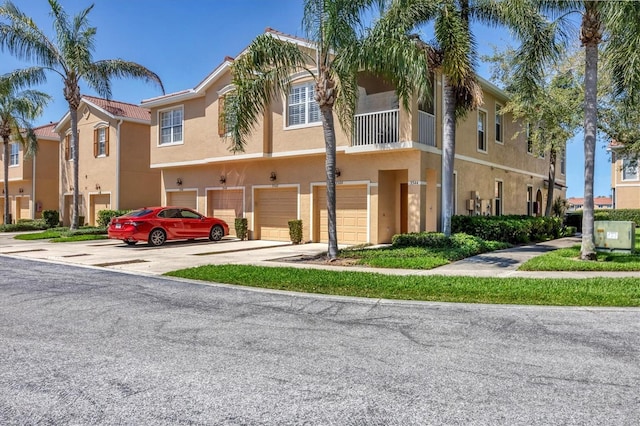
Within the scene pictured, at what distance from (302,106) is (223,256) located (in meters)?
7.14

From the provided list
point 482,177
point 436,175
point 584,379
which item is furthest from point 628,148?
point 584,379

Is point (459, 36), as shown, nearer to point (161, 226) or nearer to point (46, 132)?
point (161, 226)

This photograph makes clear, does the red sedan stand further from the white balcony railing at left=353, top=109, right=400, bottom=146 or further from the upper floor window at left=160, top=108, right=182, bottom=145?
the white balcony railing at left=353, top=109, right=400, bottom=146

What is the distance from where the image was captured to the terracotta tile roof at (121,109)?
90.0 feet

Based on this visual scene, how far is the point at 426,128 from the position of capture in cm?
1672

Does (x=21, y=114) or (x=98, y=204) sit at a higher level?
(x=21, y=114)

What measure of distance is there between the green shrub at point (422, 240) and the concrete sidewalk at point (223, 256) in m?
1.30

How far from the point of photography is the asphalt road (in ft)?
12.1

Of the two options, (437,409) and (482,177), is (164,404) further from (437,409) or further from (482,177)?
(482,177)

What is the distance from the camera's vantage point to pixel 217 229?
20438 mm

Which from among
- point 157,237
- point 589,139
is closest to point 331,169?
point 589,139

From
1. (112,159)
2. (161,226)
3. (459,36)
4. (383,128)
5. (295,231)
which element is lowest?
(295,231)

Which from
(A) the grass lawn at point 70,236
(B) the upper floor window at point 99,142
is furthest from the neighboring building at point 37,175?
(A) the grass lawn at point 70,236

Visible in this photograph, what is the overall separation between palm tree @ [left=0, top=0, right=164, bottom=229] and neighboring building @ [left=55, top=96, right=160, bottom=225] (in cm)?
471
